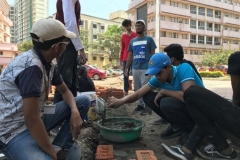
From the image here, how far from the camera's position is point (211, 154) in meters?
2.13

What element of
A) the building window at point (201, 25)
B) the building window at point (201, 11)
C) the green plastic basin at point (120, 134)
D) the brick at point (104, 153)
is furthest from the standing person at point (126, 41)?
the building window at point (201, 11)

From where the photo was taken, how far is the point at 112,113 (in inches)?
165

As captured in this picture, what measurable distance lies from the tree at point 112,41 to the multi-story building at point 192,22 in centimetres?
353

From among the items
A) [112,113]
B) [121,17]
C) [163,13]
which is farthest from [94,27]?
[112,113]

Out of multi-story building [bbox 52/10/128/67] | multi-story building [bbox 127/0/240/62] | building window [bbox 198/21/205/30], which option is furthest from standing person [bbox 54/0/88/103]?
multi-story building [bbox 52/10/128/67]

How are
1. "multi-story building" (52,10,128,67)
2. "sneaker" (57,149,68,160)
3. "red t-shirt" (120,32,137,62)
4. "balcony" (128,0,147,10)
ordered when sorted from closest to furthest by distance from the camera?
"sneaker" (57,149,68,160) < "red t-shirt" (120,32,137,62) < "balcony" (128,0,147,10) < "multi-story building" (52,10,128,67)

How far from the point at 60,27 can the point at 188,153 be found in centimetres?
162

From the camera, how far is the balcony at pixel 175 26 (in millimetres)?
33394

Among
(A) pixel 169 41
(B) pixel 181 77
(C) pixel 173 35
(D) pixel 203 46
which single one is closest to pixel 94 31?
(C) pixel 173 35

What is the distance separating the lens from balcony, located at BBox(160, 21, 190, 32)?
110 ft

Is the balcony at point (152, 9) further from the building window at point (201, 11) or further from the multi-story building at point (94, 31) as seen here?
the multi-story building at point (94, 31)

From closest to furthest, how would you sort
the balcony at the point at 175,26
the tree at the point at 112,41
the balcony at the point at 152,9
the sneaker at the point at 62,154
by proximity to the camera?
the sneaker at the point at 62,154 → the balcony at the point at 152,9 → the balcony at the point at 175,26 → the tree at the point at 112,41

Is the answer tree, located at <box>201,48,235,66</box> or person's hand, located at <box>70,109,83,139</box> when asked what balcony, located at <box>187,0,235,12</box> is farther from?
person's hand, located at <box>70,109,83,139</box>

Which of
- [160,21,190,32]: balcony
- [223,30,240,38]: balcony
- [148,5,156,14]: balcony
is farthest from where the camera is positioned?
[223,30,240,38]: balcony
